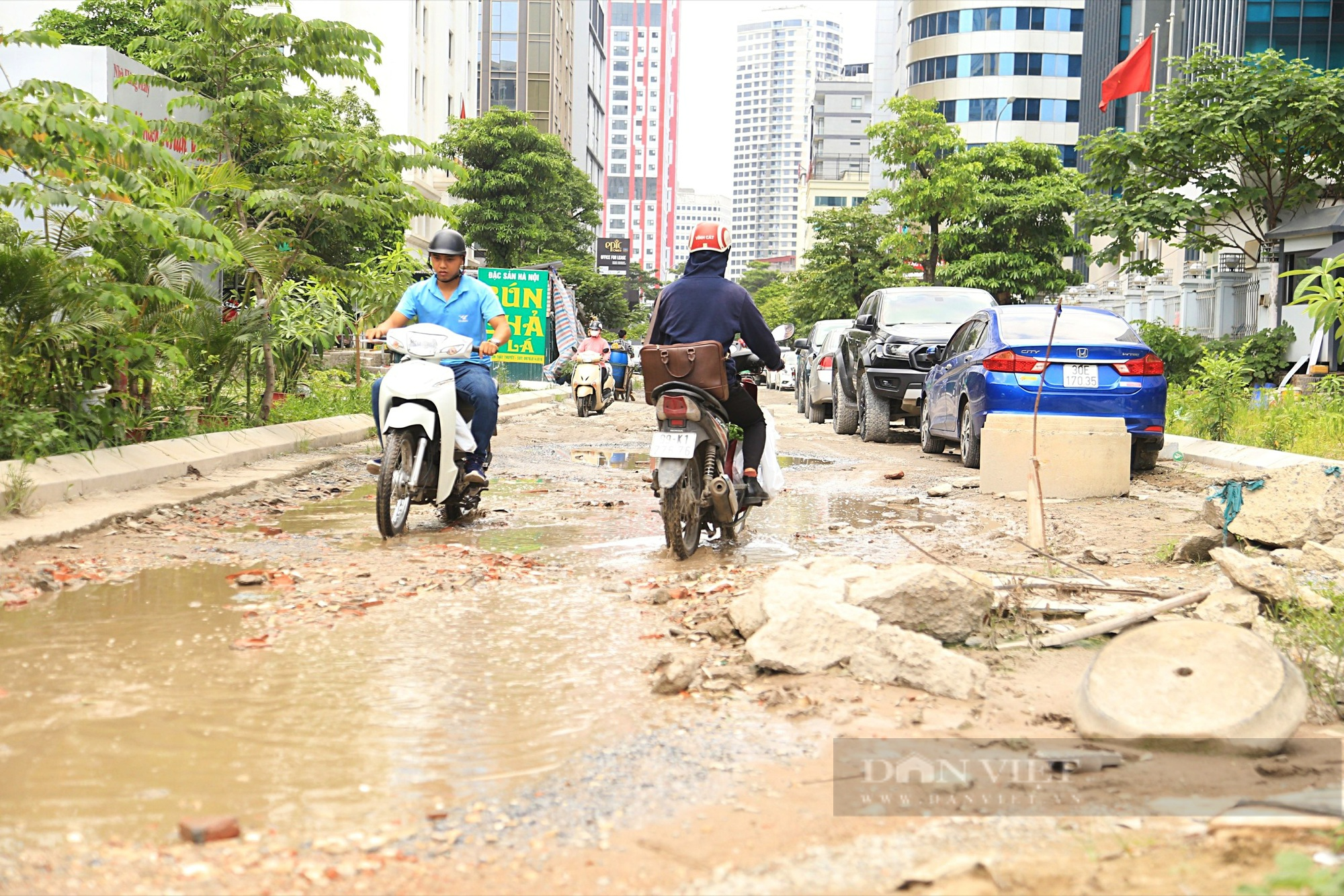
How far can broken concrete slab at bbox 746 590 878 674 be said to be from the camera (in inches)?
174

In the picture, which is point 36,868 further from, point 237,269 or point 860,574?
point 237,269

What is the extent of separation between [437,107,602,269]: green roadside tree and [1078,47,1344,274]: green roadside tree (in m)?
32.3

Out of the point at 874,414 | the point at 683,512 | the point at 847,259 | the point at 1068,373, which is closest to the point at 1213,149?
the point at 874,414

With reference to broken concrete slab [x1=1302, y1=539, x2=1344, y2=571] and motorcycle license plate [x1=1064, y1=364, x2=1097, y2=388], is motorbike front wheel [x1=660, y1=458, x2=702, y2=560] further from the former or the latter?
motorcycle license plate [x1=1064, y1=364, x2=1097, y2=388]

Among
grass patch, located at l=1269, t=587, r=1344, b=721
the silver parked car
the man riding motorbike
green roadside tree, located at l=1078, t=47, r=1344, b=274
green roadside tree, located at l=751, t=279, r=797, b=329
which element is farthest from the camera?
green roadside tree, located at l=751, t=279, r=797, b=329

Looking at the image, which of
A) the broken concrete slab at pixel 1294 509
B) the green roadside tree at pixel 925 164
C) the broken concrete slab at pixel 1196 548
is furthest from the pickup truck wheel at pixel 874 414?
the green roadside tree at pixel 925 164

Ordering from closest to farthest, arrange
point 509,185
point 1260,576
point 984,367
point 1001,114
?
point 1260,576 < point 984,367 < point 509,185 < point 1001,114

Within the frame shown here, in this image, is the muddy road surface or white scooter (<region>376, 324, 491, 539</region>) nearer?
the muddy road surface

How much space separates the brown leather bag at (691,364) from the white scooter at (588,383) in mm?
15330

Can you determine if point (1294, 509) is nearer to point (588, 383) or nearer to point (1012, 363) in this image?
point (1012, 363)

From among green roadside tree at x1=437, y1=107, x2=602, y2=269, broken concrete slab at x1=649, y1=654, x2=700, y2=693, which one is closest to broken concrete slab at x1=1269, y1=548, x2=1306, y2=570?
broken concrete slab at x1=649, y1=654, x2=700, y2=693

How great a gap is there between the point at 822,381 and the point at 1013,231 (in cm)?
1749

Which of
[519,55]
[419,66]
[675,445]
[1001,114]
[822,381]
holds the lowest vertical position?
[822,381]

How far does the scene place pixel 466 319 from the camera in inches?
325
